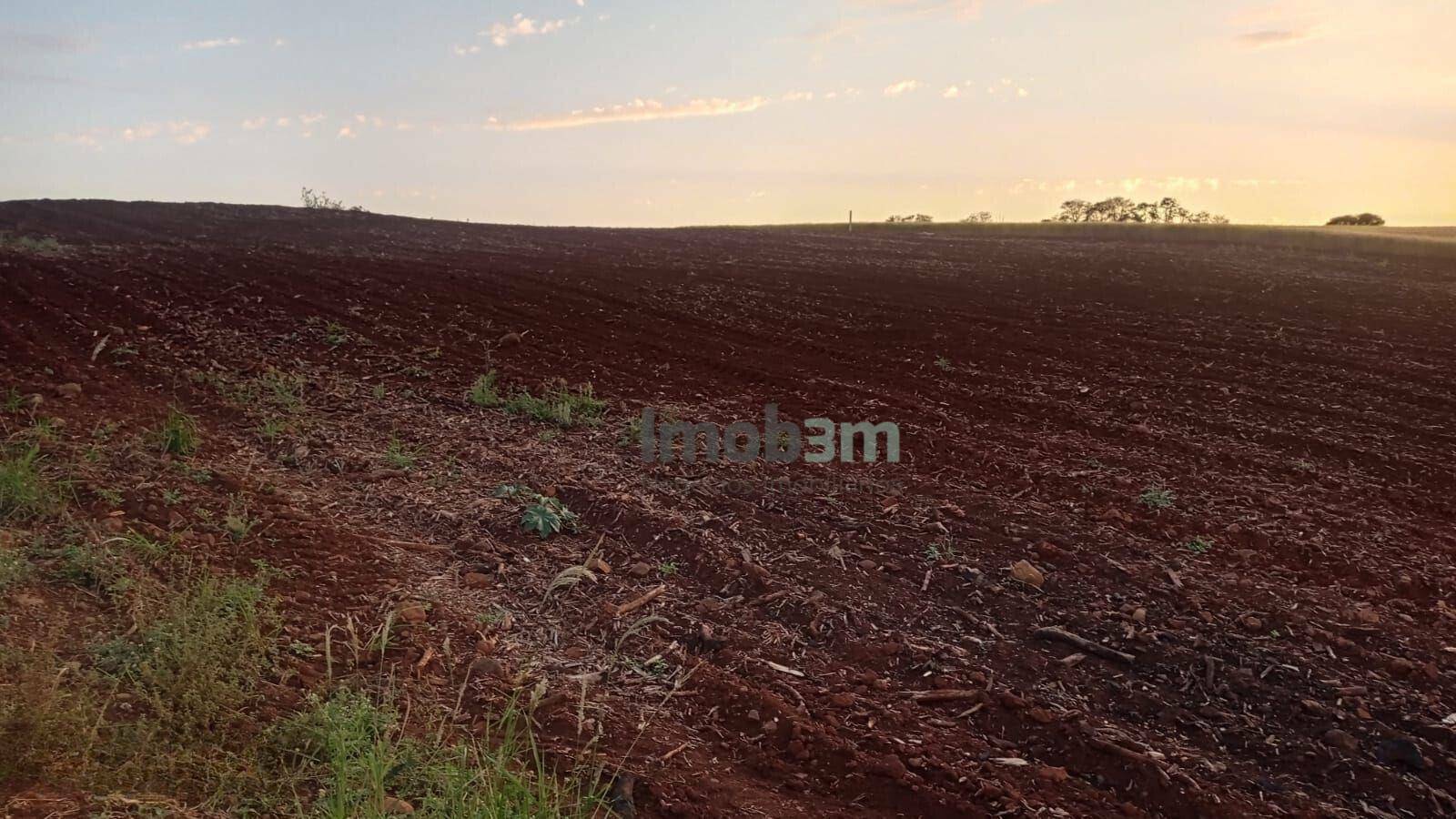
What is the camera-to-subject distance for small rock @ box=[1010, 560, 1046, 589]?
4543 millimetres

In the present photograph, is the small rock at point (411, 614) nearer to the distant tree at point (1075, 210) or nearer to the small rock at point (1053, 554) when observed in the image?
the small rock at point (1053, 554)

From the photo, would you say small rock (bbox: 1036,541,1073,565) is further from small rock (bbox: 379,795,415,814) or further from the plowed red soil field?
small rock (bbox: 379,795,415,814)

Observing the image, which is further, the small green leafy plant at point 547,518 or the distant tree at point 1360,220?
the distant tree at point 1360,220

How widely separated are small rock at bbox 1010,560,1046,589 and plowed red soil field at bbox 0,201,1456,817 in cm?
2

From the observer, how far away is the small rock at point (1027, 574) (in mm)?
4543

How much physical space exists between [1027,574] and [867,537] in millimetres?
935

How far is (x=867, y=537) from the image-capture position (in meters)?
5.09

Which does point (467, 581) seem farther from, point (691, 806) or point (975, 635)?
point (975, 635)

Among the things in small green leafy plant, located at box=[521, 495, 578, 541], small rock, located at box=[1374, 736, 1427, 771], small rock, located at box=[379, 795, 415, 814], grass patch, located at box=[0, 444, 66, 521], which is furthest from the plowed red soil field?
small rock, located at box=[379, 795, 415, 814]

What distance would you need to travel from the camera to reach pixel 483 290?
492 inches

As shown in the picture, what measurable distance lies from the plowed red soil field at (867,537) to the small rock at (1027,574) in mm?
24

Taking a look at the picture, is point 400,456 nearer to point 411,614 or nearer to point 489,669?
point 411,614

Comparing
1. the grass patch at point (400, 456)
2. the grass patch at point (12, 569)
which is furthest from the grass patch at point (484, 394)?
the grass patch at point (12, 569)

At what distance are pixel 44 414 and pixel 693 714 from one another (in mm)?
5658
